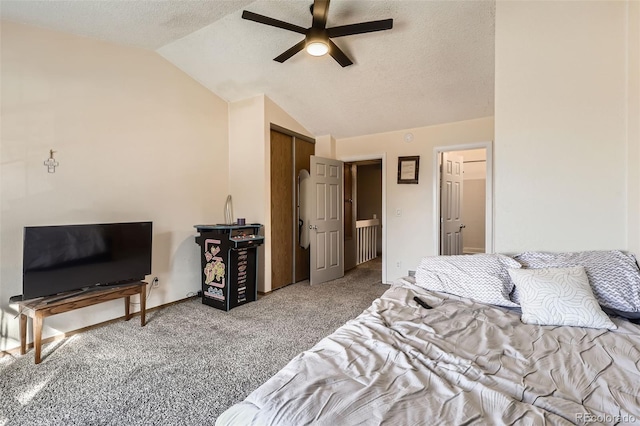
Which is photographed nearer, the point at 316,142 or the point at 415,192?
the point at 415,192

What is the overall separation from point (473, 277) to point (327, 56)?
2.73m

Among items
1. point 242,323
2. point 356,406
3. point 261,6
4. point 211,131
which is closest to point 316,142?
point 211,131

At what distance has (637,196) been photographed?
1.94m

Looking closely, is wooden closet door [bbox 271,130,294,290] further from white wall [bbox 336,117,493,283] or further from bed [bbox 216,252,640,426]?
bed [bbox 216,252,640,426]

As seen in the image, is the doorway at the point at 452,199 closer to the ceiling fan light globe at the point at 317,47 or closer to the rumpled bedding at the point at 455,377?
the ceiling fan light globe at the point at 317,47

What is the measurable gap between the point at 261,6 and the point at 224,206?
2.54m

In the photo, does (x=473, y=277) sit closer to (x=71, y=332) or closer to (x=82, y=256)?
(x=82, y=256)

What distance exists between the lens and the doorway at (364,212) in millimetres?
5125

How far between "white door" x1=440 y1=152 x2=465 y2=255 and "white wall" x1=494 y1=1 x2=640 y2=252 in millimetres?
2112

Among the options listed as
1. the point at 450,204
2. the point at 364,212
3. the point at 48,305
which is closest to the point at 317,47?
the point at 48,305

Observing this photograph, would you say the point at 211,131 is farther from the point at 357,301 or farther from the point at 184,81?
the point at 357,301

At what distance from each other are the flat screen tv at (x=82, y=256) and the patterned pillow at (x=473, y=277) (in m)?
2.71

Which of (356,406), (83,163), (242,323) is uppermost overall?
(83,163)

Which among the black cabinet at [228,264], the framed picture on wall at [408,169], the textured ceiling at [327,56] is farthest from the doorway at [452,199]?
the black cabinet at [228,264]
